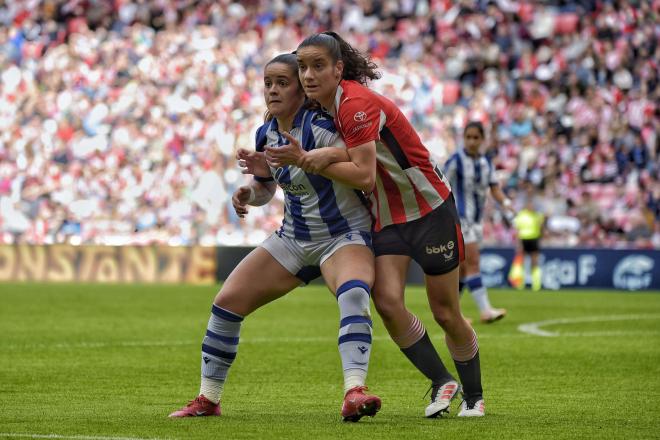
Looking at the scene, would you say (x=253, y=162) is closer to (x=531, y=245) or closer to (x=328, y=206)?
(x=328, y=206)

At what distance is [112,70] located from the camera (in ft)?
99.1

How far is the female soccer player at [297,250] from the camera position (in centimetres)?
673

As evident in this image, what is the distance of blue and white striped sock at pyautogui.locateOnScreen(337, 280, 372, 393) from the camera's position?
6.64 metres

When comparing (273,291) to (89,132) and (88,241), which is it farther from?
(89,132)

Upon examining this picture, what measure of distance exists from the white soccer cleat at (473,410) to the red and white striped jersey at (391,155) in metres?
1.18

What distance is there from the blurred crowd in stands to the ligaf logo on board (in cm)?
35

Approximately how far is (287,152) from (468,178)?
864cm

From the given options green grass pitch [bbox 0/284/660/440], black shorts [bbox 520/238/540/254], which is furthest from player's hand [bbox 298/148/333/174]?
black shorts [bbox 520/238/540/254]

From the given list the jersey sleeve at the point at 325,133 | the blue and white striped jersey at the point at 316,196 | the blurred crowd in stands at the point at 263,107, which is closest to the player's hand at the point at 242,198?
the blue and white striped jersey at the point at 316,196

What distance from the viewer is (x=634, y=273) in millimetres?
23906

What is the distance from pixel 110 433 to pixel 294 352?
5.68 meters

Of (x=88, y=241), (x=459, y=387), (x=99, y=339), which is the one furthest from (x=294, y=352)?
(x=88, y=241)

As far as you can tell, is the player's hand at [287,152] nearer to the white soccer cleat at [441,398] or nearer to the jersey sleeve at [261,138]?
the jersey sleeve at [261,138]

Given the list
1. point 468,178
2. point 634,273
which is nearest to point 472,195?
point 468,178
